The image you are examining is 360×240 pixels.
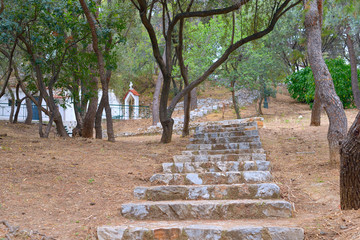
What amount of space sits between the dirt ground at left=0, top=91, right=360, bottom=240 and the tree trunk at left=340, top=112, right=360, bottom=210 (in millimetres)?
138

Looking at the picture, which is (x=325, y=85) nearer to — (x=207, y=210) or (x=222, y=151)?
→ (x=222, y=151)

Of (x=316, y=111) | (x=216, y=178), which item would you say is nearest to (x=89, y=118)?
(x=216, y=178)

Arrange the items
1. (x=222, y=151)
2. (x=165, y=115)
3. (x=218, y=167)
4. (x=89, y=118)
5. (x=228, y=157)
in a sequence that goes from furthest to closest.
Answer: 1. (x=89, y=118)
2. (x=165, y=115)
3. (x=222, y=151)
4. (x=228, y=157)
5. (x=218, y=167)

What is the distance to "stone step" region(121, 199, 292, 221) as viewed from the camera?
378 centimetres

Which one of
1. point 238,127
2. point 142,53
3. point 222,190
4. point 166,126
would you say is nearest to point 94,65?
point 166,126

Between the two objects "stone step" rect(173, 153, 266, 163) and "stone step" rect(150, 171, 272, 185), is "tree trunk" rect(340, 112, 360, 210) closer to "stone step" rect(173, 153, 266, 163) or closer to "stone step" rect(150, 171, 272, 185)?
"stone step" rect(150, 171, 272, 185)

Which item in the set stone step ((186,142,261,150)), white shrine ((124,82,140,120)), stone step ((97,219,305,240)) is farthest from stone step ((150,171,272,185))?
white shrine ((124,82,140,120))

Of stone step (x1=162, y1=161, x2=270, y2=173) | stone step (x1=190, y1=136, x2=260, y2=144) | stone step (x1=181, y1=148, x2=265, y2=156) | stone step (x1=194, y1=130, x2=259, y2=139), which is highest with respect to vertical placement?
stone step (x1=194, y1=130, x2=259, y2=139)

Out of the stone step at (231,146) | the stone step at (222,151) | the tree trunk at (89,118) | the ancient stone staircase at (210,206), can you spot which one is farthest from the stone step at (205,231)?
the tree trunk at (89,118)

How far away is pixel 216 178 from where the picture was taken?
495 centimetres

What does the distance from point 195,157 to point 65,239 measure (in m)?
3.40

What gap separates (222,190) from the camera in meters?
4.36

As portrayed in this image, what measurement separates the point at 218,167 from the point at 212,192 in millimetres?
1195

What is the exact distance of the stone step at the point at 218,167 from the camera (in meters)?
5.45
